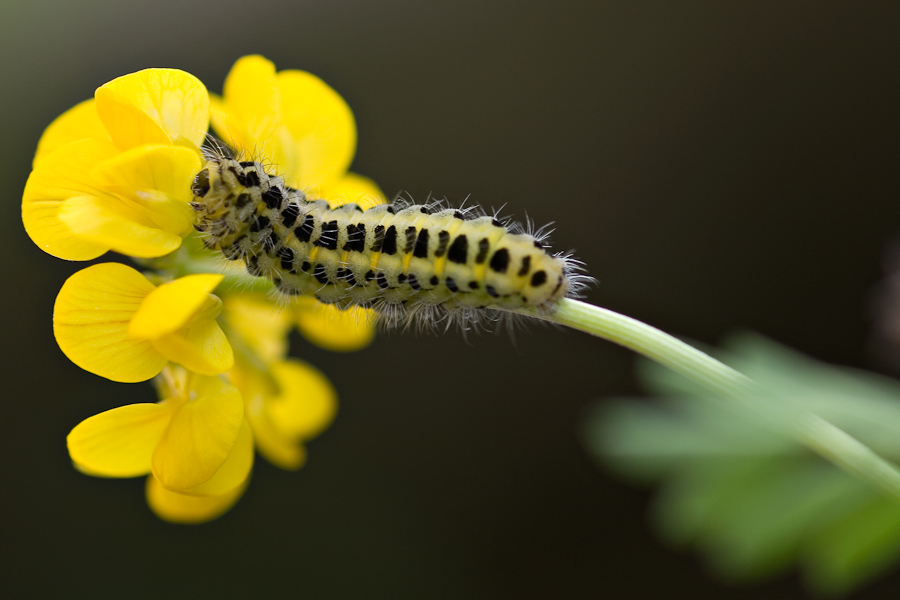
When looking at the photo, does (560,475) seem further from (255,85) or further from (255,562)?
(255,85)

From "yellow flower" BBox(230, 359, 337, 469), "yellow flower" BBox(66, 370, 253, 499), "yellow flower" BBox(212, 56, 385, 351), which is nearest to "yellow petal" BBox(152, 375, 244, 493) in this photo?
"yellow flower" BBox(66, 370, 253, 499)

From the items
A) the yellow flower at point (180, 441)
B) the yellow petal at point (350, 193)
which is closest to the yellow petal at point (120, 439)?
the yellow flower at point (180, 441)

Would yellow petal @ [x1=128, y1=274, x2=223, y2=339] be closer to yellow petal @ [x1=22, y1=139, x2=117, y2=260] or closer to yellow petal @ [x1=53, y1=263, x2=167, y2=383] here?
yellow petal @ [x1=53, y1=263, x2=167, y2=383]

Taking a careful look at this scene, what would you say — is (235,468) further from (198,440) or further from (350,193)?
(350,193)

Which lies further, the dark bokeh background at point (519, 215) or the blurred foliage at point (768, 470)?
the dark bokeh background at point (519, 215)

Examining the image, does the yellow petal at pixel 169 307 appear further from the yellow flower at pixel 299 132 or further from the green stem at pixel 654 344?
the green stem at pixel 654 344

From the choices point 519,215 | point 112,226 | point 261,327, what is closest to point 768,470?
point 261,327
